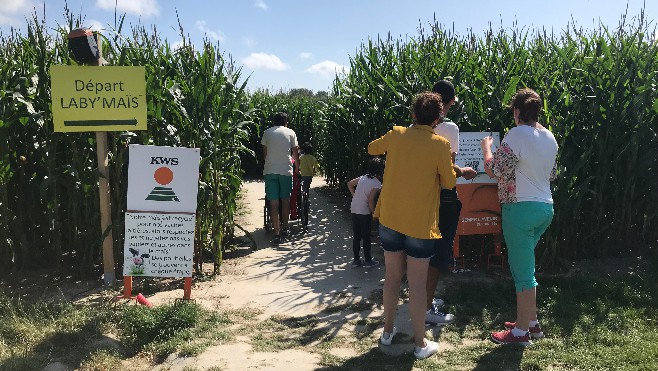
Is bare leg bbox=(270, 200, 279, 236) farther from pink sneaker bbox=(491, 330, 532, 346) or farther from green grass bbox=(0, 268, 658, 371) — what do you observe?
pink sneaker bbox=(491, 330, 532, 346)

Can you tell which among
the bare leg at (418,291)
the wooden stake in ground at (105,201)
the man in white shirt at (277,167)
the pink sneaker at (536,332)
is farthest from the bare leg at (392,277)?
the man in white shirt at (277,167)

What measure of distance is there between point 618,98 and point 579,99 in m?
0.45

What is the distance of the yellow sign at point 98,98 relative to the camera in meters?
5.13

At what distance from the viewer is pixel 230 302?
5434 millimetres

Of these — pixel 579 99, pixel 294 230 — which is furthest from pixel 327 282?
pixel 579 99

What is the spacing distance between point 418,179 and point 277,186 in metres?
4.54

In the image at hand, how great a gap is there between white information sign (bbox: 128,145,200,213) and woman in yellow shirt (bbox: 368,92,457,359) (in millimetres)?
2136

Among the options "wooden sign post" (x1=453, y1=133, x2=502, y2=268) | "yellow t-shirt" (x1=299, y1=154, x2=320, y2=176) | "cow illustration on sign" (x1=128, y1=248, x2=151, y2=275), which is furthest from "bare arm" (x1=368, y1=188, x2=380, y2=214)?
"yellow t-shirt" (x1=299, y1=154, x2=320, y2=176)

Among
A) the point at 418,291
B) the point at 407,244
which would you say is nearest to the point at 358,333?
the point at 418,291

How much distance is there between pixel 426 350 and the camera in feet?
13.5

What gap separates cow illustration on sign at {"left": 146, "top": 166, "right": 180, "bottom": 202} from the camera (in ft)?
Result: 17.2

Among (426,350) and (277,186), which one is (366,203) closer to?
(277,186)

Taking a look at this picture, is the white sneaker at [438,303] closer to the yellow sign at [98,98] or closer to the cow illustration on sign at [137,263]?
the cow illustration on sign at [137,263]

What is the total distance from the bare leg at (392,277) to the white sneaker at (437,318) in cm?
73
